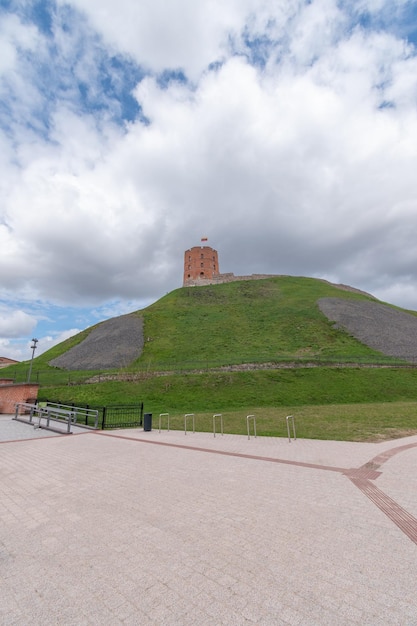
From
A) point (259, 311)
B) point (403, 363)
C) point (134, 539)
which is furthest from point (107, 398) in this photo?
point (259, 311)

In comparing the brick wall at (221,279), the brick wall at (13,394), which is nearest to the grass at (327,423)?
the brick wall at (13,394)

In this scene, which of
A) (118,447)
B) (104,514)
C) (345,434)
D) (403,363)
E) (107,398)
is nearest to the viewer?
(104,514)

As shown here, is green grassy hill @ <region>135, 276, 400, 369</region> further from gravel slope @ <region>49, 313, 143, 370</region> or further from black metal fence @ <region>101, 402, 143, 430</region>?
black metal fence @ <region>101, 402, 143, 430</region>

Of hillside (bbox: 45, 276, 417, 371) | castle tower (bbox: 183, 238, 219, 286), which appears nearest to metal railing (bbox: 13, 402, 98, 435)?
hillside (bbox: 45, 276, 417, 371)

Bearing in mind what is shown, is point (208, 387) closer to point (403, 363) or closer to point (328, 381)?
point (328, 381)

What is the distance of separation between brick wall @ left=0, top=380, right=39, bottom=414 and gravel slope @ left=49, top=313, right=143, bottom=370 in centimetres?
1741

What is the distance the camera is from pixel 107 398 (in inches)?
1126

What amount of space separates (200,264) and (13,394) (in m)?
68.0

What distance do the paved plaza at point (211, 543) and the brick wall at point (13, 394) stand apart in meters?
16.5

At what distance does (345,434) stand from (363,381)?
1978cm

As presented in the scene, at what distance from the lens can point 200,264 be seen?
88.3 meters

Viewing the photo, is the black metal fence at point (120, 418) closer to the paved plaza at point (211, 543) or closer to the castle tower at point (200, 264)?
the paved plaza at point (211, 543)

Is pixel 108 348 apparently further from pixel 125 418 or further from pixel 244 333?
pixel 125 418

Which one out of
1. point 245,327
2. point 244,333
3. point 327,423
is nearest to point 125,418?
point 327,423
